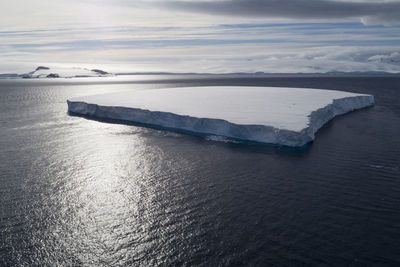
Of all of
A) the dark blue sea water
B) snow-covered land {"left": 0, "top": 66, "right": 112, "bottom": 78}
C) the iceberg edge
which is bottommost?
the dark blue sea water

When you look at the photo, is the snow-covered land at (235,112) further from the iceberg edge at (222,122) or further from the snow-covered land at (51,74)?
the snow-covered land at (51,74)

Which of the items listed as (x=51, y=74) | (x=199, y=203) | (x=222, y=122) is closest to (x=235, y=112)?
(x=222, y=122)

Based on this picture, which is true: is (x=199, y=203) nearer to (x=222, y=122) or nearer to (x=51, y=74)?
(x=222, y=122)

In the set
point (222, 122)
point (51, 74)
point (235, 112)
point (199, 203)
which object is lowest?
point (199, 203)

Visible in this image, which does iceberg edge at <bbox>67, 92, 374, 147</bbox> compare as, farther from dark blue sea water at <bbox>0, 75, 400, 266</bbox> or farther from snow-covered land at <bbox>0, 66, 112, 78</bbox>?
snow-covered land at <bbox>0, 66, 112, 78</bbox>

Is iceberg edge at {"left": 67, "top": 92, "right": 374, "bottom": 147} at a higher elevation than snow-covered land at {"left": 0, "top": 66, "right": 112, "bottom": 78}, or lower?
lower

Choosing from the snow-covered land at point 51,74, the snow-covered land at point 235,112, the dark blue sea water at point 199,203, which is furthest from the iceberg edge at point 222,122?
the snow-covered land at point 51,74

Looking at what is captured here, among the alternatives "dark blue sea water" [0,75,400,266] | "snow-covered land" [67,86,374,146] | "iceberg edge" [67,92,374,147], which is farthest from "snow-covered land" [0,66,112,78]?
"dark blue sea water" [0,75,400,266]
